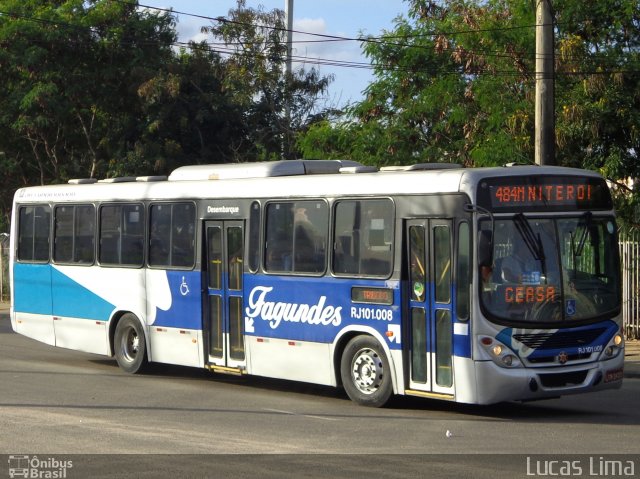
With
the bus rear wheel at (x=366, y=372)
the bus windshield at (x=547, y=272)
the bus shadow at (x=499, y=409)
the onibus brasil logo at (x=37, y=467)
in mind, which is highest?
the bus windshield at (x=547, y=272)

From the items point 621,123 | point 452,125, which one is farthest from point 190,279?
point 452,125

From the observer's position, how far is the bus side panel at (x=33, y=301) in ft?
62.0

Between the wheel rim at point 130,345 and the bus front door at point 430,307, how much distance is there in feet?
19.0

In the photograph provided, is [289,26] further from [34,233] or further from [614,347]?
[614,347]

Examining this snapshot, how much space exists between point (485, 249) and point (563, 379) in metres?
1.73

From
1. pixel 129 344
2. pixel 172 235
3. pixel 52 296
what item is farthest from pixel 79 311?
pixel 172 235

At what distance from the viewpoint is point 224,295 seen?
15570 mm

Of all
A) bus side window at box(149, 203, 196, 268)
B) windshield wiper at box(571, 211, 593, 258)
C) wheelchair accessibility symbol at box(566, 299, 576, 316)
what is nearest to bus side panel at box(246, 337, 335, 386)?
bus side window at box(149, 203, 196, 268)

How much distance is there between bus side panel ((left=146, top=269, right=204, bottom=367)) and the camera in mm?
15922

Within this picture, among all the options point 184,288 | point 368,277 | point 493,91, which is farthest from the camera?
point 493,91

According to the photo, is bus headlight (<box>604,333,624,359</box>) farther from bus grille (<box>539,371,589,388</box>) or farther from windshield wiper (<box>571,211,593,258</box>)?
windshield wiper (<box>571,211,593,258</box>)

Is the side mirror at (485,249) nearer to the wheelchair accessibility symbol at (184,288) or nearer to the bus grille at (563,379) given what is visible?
the bus grille at (563,379)

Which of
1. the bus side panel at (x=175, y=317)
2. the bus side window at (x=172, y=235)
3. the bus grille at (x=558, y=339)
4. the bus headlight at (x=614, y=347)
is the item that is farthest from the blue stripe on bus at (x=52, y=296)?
the bus headlight at (x=614, y=347)

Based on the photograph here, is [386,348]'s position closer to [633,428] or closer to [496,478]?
[633,428]
